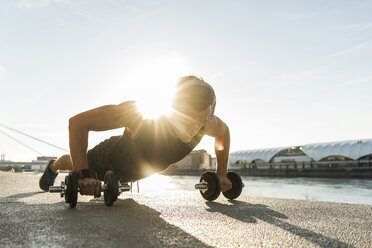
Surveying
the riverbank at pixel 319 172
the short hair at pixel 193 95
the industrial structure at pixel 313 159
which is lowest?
the riverbank at pixel 319 172

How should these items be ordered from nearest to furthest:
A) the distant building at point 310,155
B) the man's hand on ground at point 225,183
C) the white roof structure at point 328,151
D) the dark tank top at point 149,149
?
the dark tank top at point 149,149, the man's hand on ground at point 225,183, the white roof structure at point 328,151, the distant building at point 310,155

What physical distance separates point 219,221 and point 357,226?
578 millimetres

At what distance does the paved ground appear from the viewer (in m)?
0.98

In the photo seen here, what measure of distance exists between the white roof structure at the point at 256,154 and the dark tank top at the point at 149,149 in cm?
4081

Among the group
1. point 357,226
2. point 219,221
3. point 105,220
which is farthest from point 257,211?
point 105,220

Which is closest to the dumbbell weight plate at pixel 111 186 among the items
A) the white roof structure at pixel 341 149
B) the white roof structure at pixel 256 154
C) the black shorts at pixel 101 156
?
the black shorts at pixel 101 156

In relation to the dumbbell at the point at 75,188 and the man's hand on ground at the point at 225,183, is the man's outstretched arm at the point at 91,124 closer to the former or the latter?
the dumbbell at the point at 75,188

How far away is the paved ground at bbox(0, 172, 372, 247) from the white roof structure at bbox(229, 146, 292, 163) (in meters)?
40.8

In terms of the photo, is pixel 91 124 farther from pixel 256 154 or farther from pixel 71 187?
pixel 256 154

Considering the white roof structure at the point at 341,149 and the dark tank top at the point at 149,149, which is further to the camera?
the white roof structure at the point at 341,149

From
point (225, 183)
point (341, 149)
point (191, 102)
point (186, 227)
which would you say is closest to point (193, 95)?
point (191, 102)

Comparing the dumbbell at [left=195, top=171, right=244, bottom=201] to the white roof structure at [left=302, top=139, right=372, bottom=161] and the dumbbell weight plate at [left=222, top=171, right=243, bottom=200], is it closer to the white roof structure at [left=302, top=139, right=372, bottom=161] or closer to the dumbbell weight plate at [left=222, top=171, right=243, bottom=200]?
the dumbbell weight plate at [left=222, top=171, right=243, bottom=200]

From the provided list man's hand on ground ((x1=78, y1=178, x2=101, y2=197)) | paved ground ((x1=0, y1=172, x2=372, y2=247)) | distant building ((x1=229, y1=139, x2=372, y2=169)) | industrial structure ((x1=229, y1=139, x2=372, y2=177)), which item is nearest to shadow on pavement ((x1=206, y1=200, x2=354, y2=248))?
paved ground ((x1=0, y1=172, x2=372, y2=247))

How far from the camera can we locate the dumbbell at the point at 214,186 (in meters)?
2.05
